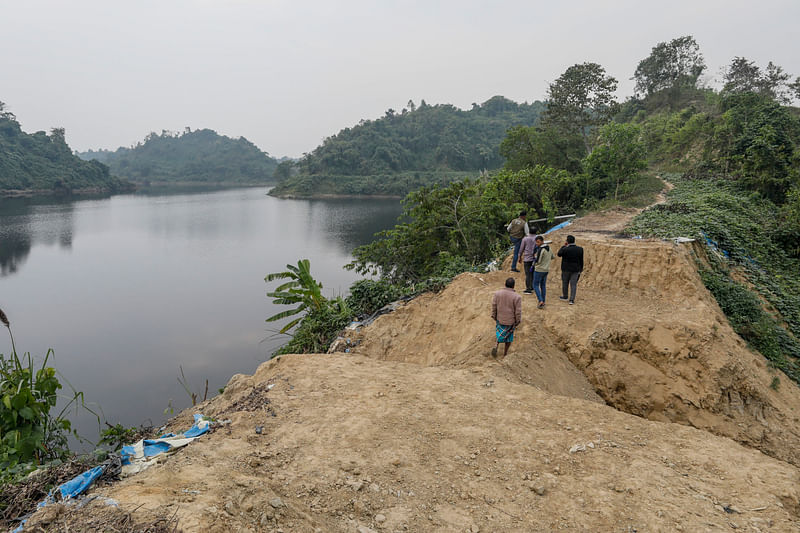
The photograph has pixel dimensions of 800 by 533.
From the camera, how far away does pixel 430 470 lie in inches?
159

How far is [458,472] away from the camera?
13.2ft

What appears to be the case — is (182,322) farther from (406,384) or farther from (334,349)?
(406,384)

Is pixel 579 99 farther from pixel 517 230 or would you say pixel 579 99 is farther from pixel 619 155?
pixel 517 230

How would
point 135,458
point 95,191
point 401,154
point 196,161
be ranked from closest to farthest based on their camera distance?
point 135,458, point 95,191, point 401,154, point 196,161

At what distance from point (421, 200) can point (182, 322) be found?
1199cm

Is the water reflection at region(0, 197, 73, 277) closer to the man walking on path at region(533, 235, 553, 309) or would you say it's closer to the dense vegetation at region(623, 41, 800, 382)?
the man walking on path at region(533, 235, 553, 309)

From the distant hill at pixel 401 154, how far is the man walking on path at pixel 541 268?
6183 centimetres

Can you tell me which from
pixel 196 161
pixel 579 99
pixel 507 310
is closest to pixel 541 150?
pixel 579 99

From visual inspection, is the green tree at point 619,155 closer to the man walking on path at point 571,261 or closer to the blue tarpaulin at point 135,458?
the man walking on path at point 571,261

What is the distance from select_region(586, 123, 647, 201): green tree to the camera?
658 inches

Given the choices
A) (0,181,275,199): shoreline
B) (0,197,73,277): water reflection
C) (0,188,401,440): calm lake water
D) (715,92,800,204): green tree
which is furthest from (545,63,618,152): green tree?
(0,181,275,199): shoreline

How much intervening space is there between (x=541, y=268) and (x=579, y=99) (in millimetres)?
25160

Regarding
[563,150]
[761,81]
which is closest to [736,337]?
[563,150]

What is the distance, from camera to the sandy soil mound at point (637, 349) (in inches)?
251
